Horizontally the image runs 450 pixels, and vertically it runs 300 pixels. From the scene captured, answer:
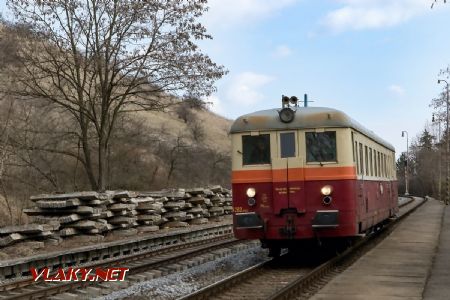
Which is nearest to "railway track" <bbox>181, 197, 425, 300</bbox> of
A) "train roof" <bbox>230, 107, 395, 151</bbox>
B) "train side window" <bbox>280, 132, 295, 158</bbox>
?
"train side window" <bbox>280, 132, 295, 158</bbox>

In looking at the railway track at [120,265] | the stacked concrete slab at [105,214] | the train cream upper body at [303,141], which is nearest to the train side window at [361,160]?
the train cream upper body at [303,141]

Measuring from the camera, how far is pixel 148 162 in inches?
1577

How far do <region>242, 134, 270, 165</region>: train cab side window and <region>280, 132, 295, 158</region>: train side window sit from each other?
10.9 inches

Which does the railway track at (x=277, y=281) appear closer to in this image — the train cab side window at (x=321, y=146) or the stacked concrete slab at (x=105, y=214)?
the train cab side window at (x=321, y=146)

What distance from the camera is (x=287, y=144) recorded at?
11055 millimetres

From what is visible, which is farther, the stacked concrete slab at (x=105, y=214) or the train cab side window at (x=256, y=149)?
the stacked concrete slab at (x=105, y=214)

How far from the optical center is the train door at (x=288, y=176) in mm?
10703

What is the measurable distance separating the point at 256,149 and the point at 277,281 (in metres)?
2.68

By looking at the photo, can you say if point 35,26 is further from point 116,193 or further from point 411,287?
point 411,287

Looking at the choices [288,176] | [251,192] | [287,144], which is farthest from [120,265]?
[287,144]

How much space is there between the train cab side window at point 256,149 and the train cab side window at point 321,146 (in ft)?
2.62

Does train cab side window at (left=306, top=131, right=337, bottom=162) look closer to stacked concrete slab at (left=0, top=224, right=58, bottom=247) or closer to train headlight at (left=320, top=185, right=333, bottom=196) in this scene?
train headlight at (left=320, top=185, right=333, bottom=196)

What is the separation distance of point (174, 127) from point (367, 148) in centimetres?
7431

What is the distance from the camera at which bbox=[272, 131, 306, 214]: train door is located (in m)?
10.7
